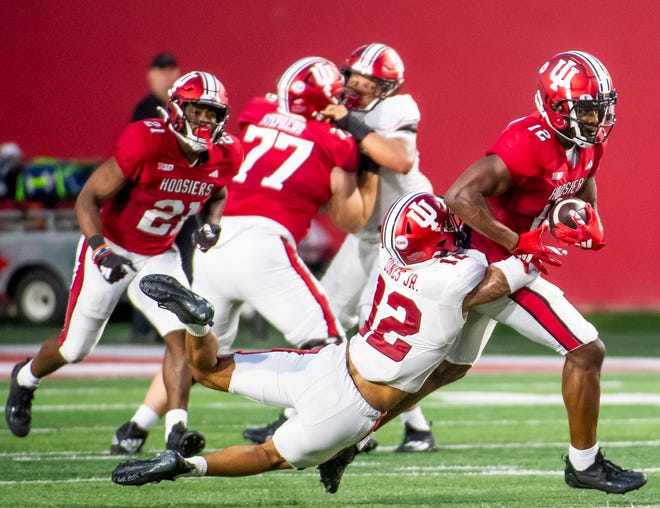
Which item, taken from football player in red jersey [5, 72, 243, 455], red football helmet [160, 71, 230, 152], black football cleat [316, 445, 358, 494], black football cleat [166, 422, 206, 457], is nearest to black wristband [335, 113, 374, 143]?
football player in red jersey [5, 72, 243, 455]

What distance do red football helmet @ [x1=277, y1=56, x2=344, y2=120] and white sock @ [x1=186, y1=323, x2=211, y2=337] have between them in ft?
5.64

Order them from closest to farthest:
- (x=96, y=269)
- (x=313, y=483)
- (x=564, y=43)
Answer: (x=313, y=483) → (x=96, y=269) → (x=564, y=43)

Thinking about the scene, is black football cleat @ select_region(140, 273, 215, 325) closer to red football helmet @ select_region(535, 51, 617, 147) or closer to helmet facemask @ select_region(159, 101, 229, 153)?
helmet facemask @ select_region(159, 101, 229, 153)

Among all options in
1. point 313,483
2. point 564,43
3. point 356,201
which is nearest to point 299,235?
point 356,201

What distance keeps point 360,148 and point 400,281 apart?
1.75 m

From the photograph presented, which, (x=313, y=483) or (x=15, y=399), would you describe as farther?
(x=15, y=399)

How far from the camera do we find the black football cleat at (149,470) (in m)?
4.15

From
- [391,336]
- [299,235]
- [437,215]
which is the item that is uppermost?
[437,215]

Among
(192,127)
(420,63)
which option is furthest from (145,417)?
(420,63)

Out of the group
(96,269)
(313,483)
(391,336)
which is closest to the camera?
(391,336)

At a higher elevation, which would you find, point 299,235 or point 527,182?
point 527,182

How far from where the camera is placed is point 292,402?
4461 millimetres

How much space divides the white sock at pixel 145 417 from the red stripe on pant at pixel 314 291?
97cm

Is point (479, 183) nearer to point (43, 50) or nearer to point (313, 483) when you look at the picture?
point (313, 483)
